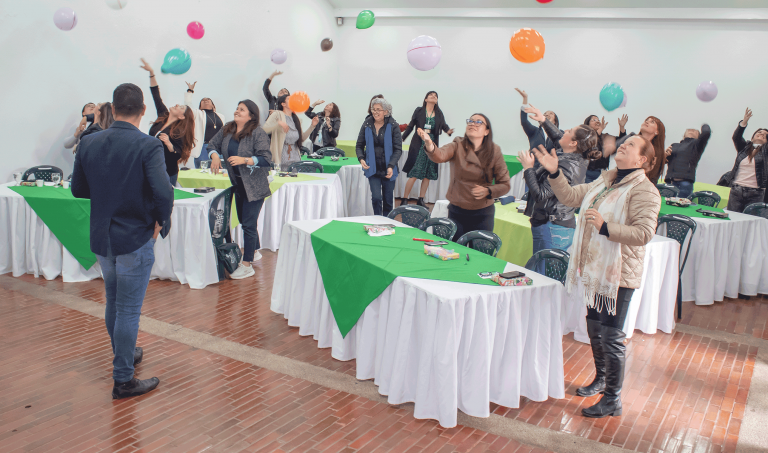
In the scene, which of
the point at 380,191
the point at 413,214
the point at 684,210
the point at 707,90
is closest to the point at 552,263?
the point at 413,214

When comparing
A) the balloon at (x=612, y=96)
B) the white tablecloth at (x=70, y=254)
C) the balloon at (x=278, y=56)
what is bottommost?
the white tablecloth at (x=70, y=254)

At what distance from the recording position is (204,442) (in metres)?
2.63

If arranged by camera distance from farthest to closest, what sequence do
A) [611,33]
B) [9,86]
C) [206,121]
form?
[611,33]
[206,121]
[9,86]

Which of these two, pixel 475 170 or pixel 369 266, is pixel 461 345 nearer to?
pixel 369 266

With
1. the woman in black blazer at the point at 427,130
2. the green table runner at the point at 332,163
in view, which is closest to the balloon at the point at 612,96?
the woman in black blazer at the point at 427,130

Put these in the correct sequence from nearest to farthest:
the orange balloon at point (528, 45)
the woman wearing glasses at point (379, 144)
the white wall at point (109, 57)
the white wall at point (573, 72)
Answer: the orange balloon at point (528, 45) → the white wall at point (109, 57) → the woman wearing glasses at point (379, 144) → the white wall at point (573, 72)

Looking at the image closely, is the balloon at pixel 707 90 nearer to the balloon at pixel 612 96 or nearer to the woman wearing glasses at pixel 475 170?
the balloon at pixel 612 96

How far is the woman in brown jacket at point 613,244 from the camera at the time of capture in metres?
2.68

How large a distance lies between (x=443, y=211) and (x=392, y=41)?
299 inches

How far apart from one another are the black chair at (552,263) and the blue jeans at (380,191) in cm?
346

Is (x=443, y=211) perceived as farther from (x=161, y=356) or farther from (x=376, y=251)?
(x=161, y=356)

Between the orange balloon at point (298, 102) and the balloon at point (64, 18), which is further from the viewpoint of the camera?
the orange balloon at point (298, 102)

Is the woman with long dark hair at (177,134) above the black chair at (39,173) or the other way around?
above

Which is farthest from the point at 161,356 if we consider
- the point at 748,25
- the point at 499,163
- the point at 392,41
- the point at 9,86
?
the point at 748,25
